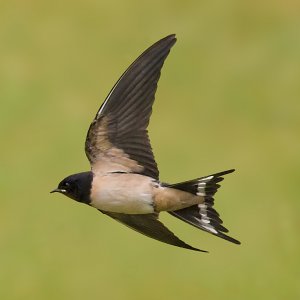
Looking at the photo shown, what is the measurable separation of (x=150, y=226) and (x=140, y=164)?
0.16 m

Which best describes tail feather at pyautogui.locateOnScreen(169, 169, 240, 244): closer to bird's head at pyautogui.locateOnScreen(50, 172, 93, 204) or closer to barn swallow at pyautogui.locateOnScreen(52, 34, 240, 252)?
barn swallow at pyautogui.locateOnScreen(52, 34, 240, 252)

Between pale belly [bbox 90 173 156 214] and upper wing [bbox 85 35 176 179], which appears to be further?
upper wing [bbox 85 35 176 179]

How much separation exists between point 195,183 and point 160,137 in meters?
1.56

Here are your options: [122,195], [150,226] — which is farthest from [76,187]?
[150,226]

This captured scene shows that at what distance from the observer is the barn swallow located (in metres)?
2.26

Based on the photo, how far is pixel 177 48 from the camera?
415 cm

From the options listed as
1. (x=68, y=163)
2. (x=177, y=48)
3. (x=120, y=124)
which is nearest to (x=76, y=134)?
(x=68, y=163)

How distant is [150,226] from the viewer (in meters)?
2.36

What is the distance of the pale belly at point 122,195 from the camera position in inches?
87.0

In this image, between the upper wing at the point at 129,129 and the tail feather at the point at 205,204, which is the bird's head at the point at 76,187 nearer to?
the upper wing at the point at 129,129

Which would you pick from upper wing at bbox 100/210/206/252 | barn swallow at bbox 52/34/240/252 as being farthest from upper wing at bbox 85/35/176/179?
upper wing at bbox 100/210/206/252

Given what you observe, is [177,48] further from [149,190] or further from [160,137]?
[149,190]

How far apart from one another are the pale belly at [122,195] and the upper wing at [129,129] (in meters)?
0.05

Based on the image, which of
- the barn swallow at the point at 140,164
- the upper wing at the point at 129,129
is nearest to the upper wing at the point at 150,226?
the barn swallow at the point at 140,164
